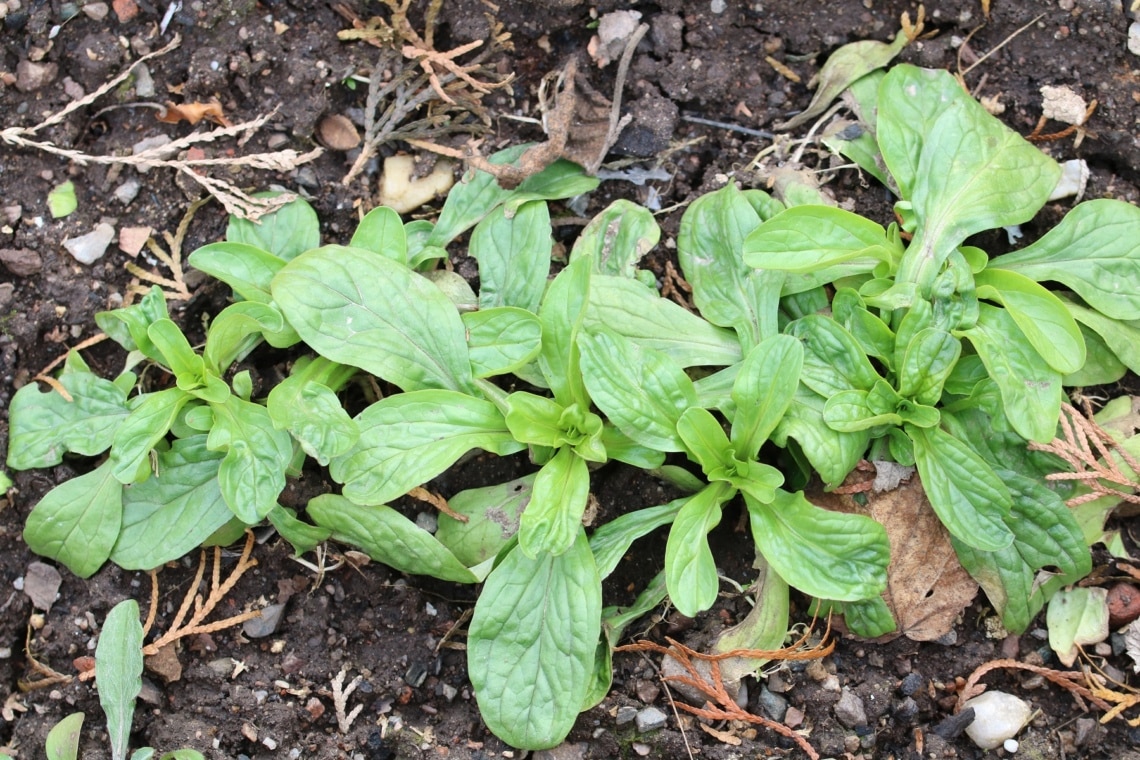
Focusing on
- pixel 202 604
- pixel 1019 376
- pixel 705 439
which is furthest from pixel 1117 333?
pixel 202 604

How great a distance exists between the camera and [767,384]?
2.59 metres

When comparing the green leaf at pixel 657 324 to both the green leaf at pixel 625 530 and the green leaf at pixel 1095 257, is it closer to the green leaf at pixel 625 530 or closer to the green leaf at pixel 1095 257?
the green leaf at pixel 625 530

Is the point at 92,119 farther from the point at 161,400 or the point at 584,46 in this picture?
the point at 584,46

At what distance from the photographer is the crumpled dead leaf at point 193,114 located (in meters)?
3.11

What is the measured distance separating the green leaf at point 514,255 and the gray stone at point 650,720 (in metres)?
1.20

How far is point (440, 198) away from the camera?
3.22 meters

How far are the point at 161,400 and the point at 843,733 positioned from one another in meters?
2.12

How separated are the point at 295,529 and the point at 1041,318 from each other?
2157 mm

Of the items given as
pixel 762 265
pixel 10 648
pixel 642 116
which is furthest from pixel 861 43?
pixel 10 648

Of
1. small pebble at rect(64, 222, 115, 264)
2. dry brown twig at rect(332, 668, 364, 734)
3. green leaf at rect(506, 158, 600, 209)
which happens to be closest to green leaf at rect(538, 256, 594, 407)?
green leaf at rect(506, 158, 600, 209)

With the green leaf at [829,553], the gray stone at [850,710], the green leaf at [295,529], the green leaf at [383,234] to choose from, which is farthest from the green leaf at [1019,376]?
the green leaf at [295,529]

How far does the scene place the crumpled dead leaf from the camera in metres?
3.11

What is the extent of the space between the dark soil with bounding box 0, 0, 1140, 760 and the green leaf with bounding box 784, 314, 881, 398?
1.73 feet

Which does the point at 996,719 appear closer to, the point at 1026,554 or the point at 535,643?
the point at 1026,554
